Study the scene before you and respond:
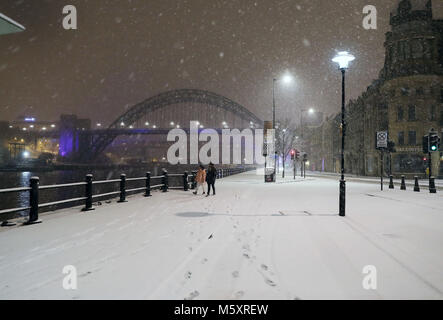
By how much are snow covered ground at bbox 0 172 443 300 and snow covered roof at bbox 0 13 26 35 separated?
3.90 m

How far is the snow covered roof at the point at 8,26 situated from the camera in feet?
18.5

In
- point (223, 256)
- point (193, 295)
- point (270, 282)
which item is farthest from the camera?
point (223, 256)

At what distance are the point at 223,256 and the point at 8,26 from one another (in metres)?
5.34


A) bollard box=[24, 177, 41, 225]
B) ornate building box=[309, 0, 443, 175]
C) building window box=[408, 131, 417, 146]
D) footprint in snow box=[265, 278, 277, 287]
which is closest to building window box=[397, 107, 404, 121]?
ornate building box=[309, 0, 443, 175]

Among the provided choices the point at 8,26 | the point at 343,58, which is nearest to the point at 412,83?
the point at 343,58

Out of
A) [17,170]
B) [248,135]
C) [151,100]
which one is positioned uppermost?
[151,100]

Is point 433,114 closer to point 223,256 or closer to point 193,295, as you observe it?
point 223,256

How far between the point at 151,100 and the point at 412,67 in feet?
308

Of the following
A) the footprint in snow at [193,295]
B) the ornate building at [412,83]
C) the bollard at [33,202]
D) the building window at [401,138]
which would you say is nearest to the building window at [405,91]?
the ornate building at [412,83]

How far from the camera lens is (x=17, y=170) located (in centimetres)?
9569

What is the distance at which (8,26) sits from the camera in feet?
19.1
